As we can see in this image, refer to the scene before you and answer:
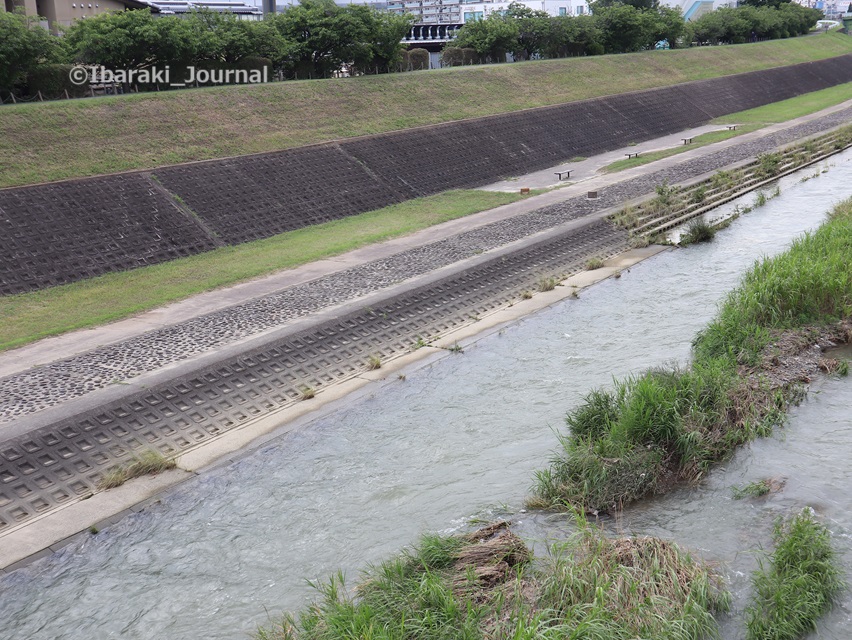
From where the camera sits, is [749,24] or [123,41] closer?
[123,41]

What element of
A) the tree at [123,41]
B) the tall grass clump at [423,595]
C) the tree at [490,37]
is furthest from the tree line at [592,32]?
the tall grass clump at [423,595]

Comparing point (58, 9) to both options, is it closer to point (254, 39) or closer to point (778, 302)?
point (254, 39)

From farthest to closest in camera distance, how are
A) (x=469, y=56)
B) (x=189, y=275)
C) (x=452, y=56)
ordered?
→ 1. (x=469, y=56)
2. (x=452, y=56)
3. (x=189, y=275)

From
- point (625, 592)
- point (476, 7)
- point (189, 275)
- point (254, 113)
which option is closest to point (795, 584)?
point (625, 592)

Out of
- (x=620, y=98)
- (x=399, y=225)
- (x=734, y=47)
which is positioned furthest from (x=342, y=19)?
(x=734, y=47)

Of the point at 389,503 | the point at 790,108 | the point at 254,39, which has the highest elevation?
the point at 254,39

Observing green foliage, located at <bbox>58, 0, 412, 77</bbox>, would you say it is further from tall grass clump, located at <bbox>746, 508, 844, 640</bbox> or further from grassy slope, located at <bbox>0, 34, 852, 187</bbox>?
tall grass clump, located at <bbox>746, 508, 844, 640</bbox>

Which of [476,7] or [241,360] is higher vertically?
[476,7]
